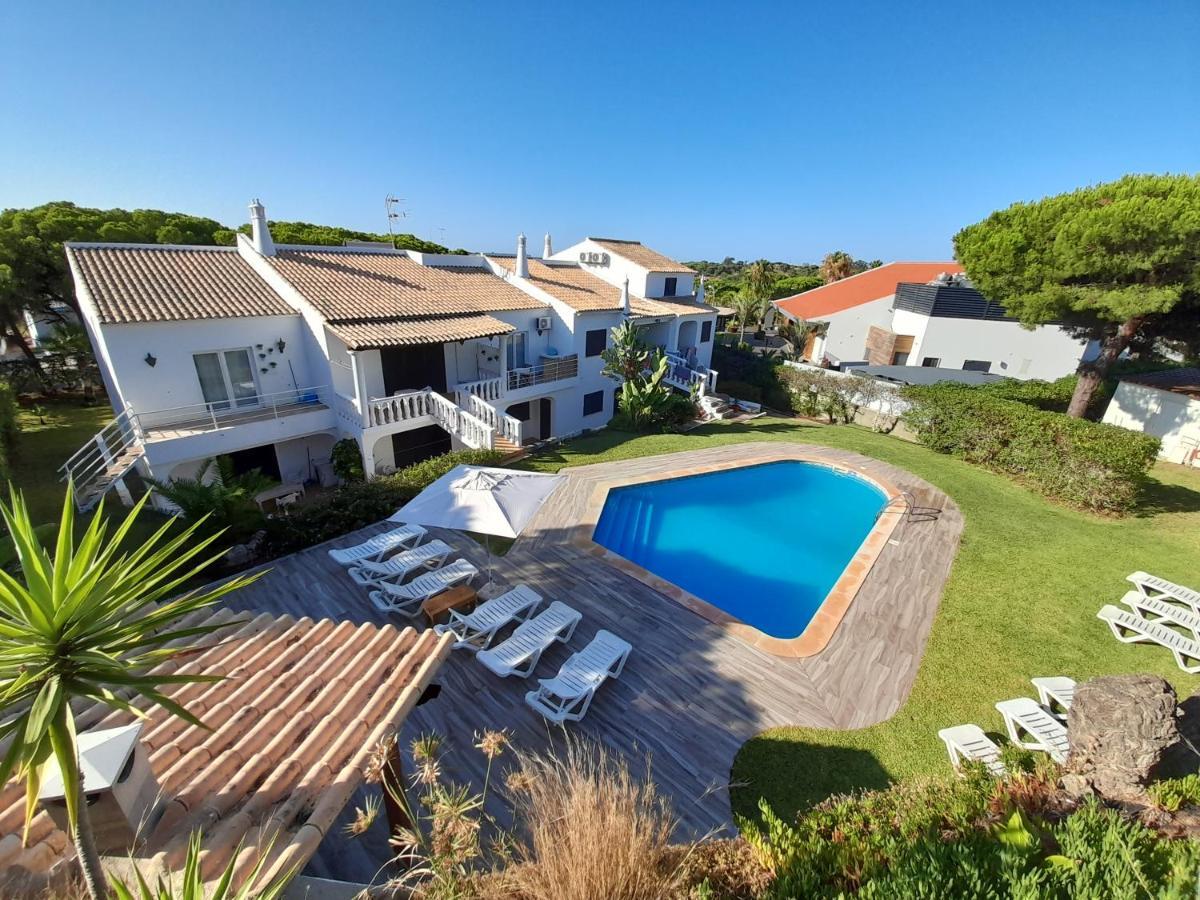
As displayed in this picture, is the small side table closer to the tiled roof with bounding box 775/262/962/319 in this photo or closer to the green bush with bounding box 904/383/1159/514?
the green bush with bounding box 904/383/1159/514

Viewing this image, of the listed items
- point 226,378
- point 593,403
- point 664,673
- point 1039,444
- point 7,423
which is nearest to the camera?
point 664,673

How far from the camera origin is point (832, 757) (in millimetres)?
7012

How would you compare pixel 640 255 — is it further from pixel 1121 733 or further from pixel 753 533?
pixel 1121 733

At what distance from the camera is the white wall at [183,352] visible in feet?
43.6

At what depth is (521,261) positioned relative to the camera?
23.2 metres

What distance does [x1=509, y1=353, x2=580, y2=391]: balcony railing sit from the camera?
827 inches

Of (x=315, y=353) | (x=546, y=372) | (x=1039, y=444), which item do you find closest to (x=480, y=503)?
(x=315, y=353)

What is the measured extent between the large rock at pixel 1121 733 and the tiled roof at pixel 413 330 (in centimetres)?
1676

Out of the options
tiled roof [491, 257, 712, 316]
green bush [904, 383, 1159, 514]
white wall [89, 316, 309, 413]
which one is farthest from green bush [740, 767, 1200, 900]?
tiled roof [491, 257, 712, 316]

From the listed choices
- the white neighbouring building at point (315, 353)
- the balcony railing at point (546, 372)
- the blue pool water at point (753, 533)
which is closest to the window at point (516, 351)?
the white neighbouring building at point (315, 353)

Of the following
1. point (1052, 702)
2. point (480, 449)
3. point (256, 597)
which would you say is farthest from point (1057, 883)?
point (480, 449)

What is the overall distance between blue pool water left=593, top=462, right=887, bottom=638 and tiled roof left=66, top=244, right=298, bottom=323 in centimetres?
1334

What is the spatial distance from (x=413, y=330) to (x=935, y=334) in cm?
3254

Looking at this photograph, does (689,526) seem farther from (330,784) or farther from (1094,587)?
(330,784)
